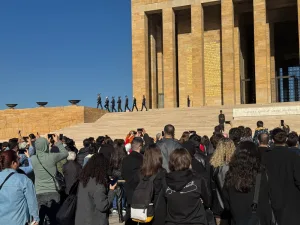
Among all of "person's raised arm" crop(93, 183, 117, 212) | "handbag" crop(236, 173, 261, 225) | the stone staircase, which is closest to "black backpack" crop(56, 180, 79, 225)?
"person's raised arm" crop(93, 183, 117, 212)

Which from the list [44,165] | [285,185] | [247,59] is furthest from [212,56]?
[285,185]

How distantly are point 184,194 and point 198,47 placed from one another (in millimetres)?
26974

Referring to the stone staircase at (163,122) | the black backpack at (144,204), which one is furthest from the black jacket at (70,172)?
the stone staircase at (163,122)

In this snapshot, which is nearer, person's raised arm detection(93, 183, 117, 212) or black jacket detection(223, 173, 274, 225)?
black jacket detection(223, 173, 274, 225)

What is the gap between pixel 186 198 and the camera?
3756mm

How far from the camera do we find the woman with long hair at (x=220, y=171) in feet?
14.2

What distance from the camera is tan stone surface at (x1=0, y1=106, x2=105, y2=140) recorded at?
2608 centimetres

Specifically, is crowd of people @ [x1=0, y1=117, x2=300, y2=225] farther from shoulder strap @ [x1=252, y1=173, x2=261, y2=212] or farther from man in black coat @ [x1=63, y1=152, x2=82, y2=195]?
man in black coat @ [x1=63, y1=152, x2=82, y2=195]

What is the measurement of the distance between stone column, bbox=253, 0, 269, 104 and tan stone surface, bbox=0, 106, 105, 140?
1108 cm

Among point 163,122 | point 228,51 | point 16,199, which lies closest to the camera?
point 16,199

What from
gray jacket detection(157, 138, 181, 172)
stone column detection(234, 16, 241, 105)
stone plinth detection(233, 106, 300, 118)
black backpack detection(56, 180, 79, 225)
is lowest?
black backpack detection(56, 180, 79, 225)

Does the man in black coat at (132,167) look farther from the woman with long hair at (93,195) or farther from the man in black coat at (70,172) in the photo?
the man in black coat at (70,172)

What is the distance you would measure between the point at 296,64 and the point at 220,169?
123 feet

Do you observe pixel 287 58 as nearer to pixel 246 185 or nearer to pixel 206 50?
pixel 206 50
